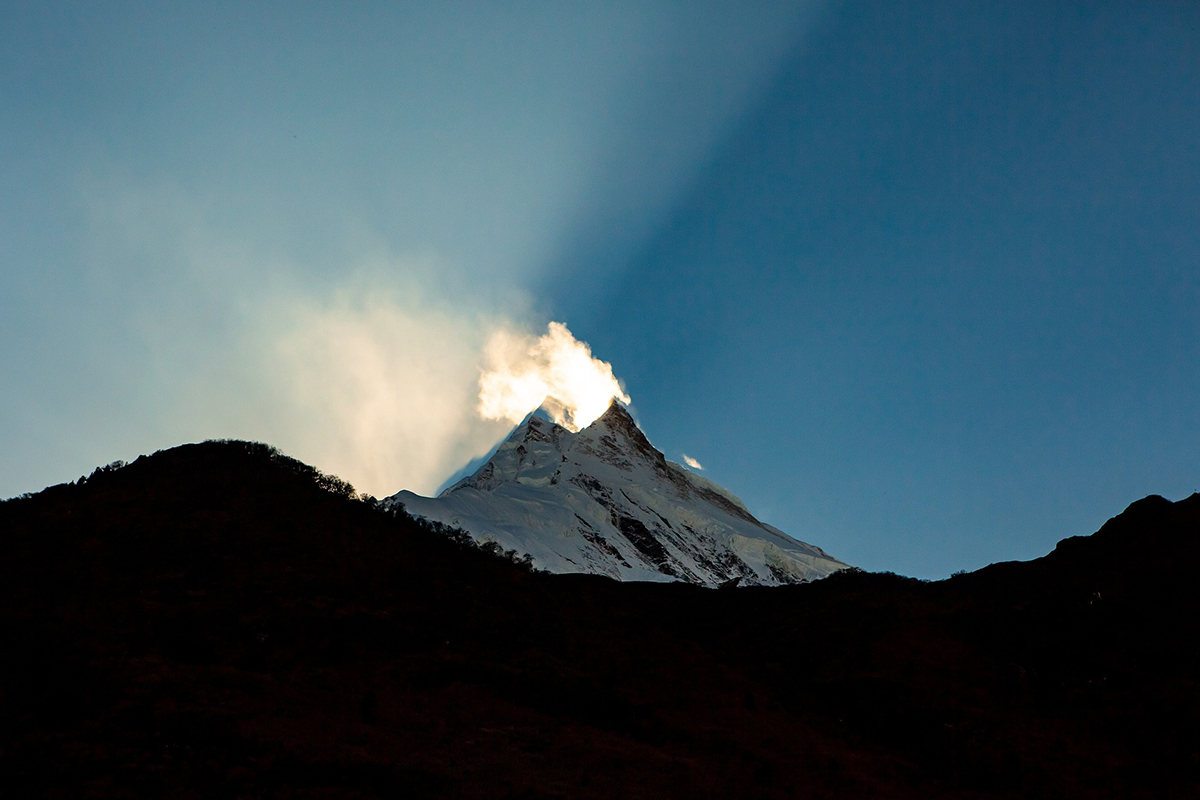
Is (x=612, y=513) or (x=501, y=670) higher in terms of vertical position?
(x=612, y=513)

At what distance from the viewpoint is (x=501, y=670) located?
23.3m

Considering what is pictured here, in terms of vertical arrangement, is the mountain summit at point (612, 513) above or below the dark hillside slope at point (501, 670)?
above

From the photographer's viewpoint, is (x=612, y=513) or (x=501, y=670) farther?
(x=612, y=513)

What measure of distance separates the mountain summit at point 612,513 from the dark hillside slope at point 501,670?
89.8ft

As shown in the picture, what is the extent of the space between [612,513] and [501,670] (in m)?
82.9

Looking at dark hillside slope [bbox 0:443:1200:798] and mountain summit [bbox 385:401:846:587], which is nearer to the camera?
dark hillside slope [bbox 0:443:1200:798]

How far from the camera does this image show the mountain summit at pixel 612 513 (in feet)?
254

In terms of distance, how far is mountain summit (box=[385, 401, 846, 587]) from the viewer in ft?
254

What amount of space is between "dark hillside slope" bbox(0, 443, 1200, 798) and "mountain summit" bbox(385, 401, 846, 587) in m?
27.4

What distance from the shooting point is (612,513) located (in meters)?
106

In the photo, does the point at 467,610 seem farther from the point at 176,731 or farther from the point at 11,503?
the point at 11,503

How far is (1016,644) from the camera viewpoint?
27.2 metres

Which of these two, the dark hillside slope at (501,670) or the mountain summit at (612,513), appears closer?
the dark hillside slope at (501,670)

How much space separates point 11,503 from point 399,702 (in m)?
26.7
